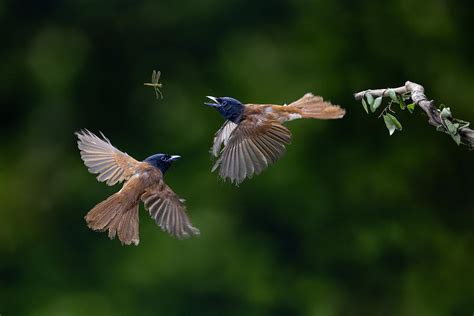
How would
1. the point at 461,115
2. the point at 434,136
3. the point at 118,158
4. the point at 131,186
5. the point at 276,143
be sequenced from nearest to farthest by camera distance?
1. the point at 276,143
2. the point at 131,186
3. the point at 118,158
4. the point at 461,115
5. the point at 434,136

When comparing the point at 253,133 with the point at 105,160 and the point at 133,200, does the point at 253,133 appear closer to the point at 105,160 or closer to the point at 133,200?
the point at 133,200

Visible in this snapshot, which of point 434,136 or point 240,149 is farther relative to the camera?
point 434,136

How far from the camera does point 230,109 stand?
238 cm

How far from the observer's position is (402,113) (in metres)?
6.59

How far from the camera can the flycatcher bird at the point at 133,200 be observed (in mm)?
2195

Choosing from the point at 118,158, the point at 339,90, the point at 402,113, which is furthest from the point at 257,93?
the point at 118,158

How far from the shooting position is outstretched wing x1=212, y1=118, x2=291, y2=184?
2.07 m

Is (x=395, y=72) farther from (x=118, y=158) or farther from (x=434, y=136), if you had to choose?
(x=118, y=158)

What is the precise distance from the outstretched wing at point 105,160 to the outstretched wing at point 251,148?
371 millimetres

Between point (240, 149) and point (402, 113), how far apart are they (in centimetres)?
454

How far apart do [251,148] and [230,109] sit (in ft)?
0.78

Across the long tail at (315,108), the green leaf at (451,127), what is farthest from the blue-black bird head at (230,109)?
the green leaf at (451,127)

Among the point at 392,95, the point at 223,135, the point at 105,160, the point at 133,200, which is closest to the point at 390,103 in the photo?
the point at 392,95

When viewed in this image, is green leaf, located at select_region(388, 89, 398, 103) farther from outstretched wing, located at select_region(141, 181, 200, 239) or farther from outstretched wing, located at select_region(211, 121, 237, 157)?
outstretched wing, located at select_region(141, 181, 200, 239)
